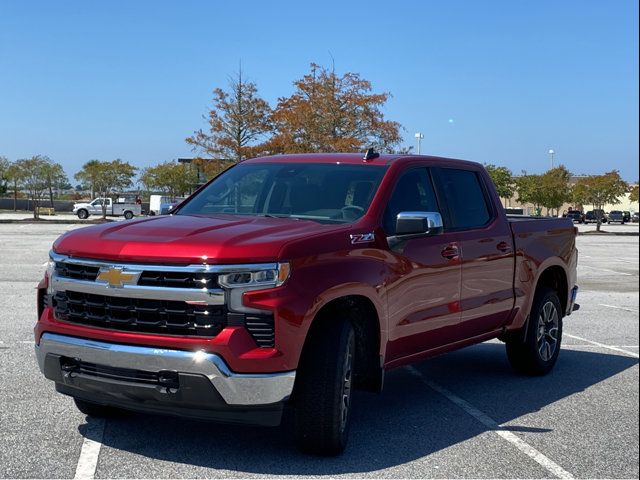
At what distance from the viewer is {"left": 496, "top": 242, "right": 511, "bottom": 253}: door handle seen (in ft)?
20.8

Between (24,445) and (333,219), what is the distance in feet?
7.98

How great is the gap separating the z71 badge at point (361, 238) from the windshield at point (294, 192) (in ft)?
0.84

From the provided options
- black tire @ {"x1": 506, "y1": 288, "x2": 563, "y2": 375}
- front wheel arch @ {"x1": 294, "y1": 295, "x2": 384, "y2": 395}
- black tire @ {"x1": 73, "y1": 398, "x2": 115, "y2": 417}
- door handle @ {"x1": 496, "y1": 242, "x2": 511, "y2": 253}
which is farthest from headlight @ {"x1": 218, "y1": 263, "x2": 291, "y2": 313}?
black tire @ {"x1": 506, "y1": 288, "x2": 563, "y2": 375}

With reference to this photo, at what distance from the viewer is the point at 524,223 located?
682cm

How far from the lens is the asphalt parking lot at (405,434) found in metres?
4.43

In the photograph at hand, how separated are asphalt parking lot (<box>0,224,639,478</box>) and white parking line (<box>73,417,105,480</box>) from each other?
11mm

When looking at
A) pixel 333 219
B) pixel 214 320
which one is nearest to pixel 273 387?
pixel 214 320

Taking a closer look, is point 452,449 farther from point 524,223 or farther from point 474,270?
point 524,223

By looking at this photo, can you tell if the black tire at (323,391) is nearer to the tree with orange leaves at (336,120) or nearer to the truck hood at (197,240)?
the truck hood at (197,240)

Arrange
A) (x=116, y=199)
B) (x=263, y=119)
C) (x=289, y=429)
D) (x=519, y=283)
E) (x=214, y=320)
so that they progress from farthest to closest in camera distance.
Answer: (x=116, y=199), (x=263, y=119), (x=519, y=283), (x=289, y=429), (x=214, y=320)

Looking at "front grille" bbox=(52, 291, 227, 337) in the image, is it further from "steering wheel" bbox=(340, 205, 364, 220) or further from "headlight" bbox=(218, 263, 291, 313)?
"steering wheel" bbox=(340, 205, 364, 220)

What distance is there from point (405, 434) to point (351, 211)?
5.12 feet

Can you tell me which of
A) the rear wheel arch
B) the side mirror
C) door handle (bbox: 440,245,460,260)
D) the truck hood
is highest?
the side mirror

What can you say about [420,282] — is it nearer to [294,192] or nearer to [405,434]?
[405,434]
